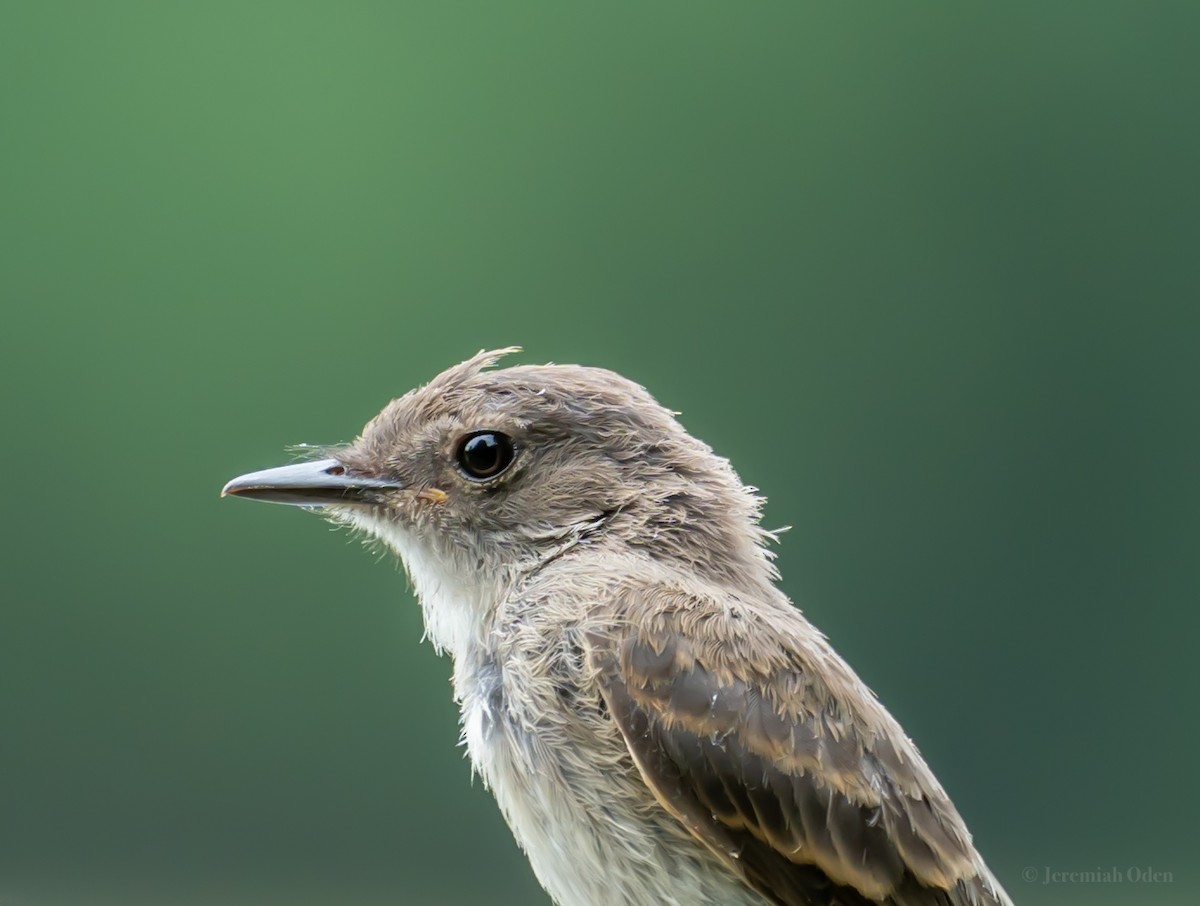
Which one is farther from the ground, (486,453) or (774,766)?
(486,453)

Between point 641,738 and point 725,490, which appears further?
point 725,490

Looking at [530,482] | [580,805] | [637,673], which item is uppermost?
[530,482]

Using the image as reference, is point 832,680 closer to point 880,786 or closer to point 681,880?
point 880,786

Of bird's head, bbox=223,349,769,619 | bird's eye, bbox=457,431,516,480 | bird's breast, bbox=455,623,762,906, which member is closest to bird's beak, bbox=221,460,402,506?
bird's head, bbox=223,349,769,619

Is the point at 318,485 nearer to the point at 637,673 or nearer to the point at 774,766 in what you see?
the point at 637,673

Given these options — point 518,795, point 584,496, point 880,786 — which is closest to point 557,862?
point 518,795

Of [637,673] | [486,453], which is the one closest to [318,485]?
[486,453]

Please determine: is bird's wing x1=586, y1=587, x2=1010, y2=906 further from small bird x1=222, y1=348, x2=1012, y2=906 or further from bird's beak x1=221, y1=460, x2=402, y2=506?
bird's beak x1=221, y1=460, x2=402, y2=506

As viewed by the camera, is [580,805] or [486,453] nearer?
[580,805]
